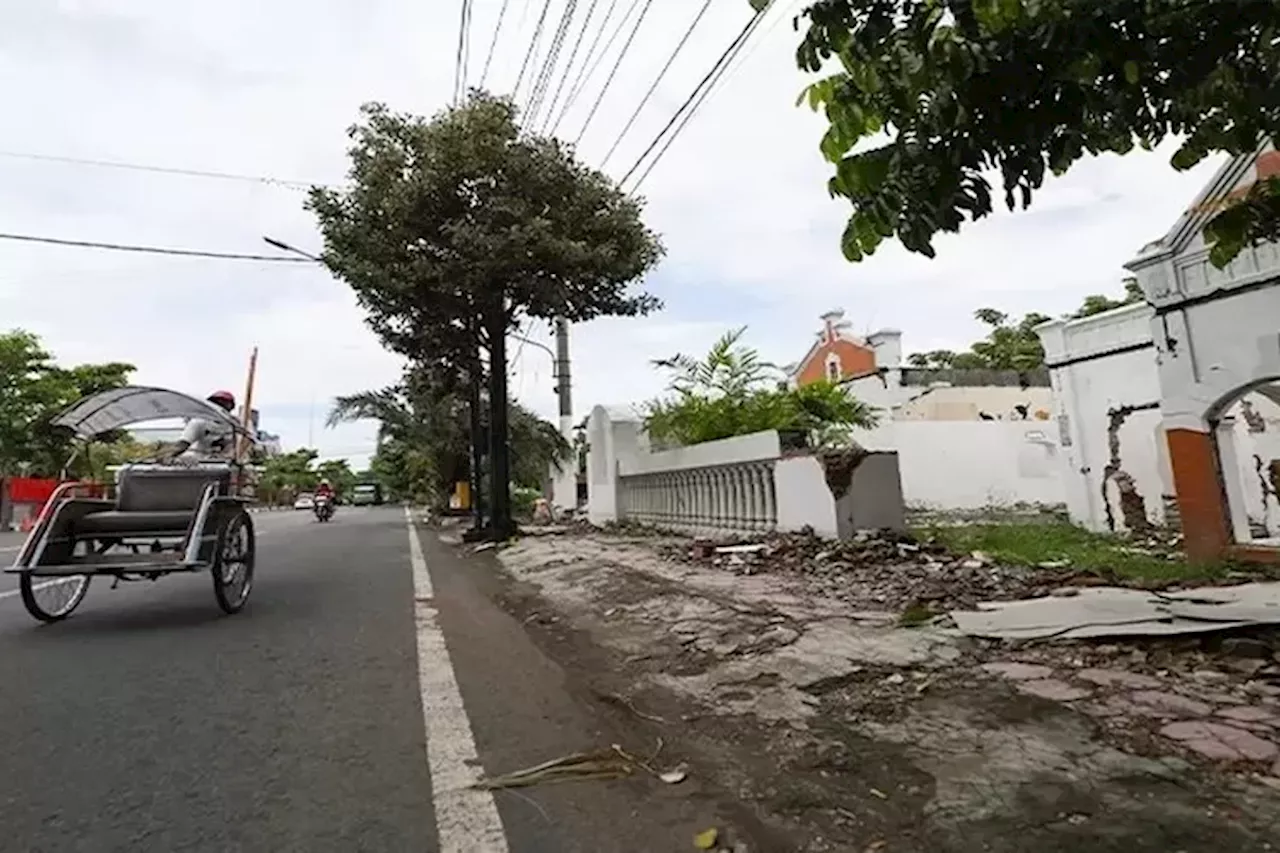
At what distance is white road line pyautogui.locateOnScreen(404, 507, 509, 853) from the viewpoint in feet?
7.91

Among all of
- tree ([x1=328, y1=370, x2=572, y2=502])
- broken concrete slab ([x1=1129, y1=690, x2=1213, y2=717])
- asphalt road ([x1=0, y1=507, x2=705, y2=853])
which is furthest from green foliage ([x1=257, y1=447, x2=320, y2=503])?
broken concrete slab ([x1=1129, y1=690, x2=1213, y2=717])

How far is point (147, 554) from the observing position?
6305 millimetres

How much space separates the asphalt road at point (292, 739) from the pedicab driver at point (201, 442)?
1.47m

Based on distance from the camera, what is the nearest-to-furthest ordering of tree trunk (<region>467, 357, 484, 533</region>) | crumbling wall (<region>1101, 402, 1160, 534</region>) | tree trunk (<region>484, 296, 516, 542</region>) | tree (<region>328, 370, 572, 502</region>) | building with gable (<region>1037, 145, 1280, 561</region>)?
building with gable (<region>1037, 145, 1280, 561</region>)
crumbling wall (<region>1101, 402, 1160, 534</region>)
tree trunk (<region>484, 296, 516, 542</region>)
tree trunk (<region>467, 357, 484, 533</region>)
tree (<region>328, 370, 572, 502</region>)

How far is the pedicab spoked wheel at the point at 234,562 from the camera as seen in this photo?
20.2 feet

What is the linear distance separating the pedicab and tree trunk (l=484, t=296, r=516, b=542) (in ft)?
25.0

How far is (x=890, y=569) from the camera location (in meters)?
7.25

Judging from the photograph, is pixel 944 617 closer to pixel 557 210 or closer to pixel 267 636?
pixel 267 636

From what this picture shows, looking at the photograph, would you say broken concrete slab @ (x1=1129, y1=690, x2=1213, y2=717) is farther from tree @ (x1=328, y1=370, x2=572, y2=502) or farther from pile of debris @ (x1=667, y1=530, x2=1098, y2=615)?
tree @ (x1=328, y1=370, x2=572, y2=502)

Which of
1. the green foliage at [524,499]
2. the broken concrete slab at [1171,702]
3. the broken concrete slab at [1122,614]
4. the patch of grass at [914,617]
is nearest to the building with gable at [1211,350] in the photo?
the broken concrete slab at [1122,614]

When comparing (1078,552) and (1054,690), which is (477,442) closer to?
(1078,552)

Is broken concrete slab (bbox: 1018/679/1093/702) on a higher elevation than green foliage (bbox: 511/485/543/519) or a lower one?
lower

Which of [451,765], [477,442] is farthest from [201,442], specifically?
[477,442]

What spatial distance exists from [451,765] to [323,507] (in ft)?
97.6
